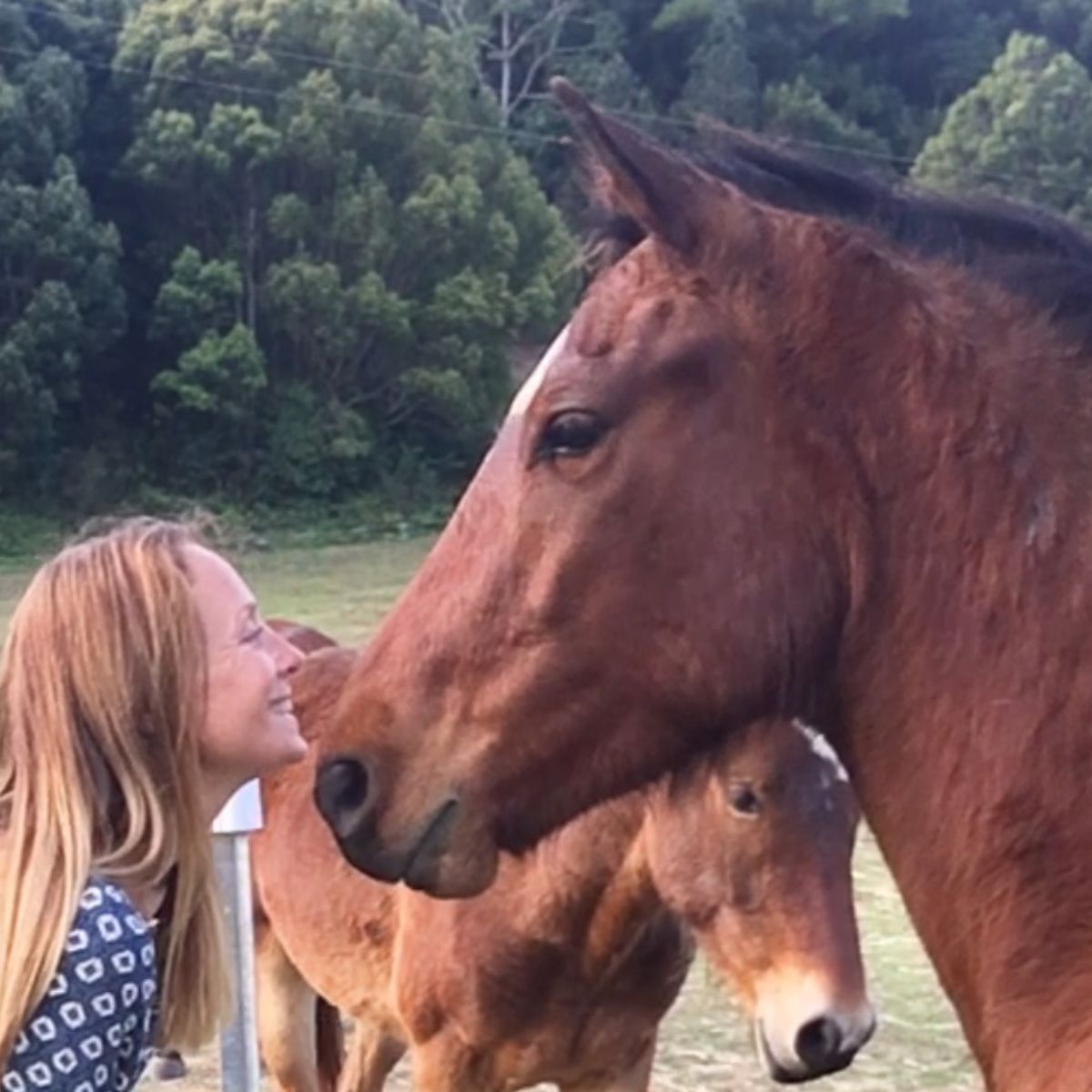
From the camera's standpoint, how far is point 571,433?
6.52 ft

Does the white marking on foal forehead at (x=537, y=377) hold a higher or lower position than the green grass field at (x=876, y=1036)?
higher

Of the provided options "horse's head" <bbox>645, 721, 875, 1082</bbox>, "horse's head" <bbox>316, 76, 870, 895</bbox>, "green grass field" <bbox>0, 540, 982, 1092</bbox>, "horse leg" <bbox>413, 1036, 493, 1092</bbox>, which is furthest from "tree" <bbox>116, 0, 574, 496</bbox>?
"horse's head" <bbox>316, 76, 870, 895</bbox>

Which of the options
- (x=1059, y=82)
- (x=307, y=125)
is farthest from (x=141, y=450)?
(x=1059, y=82)

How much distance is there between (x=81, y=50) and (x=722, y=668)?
32.8 m

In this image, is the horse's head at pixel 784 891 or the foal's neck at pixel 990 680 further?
the horse's head at pixel 784 891

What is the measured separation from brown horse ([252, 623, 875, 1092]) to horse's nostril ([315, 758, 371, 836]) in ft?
4.27

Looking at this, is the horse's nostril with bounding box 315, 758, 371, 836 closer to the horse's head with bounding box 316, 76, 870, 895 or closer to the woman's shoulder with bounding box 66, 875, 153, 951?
the horse's head with bounding box 316, 76, 870, 895

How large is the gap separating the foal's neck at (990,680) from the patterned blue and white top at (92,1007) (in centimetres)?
82

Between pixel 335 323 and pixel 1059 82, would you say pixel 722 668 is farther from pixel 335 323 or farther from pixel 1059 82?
pixel 1059 82

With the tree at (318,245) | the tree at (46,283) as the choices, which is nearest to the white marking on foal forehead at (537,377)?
the tree at (46,283)

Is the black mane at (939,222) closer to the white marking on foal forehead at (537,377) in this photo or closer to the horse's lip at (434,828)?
the white marking on foal forehead at (537,377)

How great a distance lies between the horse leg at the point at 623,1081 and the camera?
15.9 ft

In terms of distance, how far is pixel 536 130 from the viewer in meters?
37.6

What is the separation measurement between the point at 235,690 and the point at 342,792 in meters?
0.20
